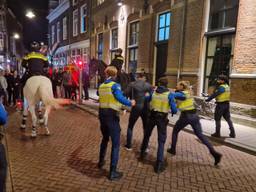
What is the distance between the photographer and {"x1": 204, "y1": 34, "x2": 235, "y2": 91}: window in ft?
29.3

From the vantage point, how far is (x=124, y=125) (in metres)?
7.65

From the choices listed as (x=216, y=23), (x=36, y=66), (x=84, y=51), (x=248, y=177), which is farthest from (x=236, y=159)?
(x=84, y=51)

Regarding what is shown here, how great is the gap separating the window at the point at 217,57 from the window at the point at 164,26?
2.91 meters

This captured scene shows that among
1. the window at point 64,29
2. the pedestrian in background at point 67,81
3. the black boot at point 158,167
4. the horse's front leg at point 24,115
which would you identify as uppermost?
the window at point 64,29

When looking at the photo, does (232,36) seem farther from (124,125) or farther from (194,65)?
(124,125)

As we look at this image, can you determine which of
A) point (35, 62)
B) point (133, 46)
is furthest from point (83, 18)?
point (35, 62)

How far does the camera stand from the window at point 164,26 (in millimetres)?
11916

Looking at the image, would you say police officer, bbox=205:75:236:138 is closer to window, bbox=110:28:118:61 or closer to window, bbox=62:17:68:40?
window, bbox=110:28:118:61

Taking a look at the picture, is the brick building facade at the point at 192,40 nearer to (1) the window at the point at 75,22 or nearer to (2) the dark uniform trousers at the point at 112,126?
(2) the dark uniform trousers at the point at 112,126

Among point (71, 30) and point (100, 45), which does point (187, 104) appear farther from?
point (71, 30)

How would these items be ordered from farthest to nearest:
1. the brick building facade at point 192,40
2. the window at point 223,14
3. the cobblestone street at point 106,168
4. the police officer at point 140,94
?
the window at point 223,14 < the brick building facade at point 192,40 < the police officer at point 140,94 < the cobblestone street at point 106,168

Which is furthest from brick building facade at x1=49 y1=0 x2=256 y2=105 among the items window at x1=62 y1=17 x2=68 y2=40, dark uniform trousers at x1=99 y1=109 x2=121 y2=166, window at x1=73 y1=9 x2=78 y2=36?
window at x1=62 y1=17 x2=68 y2=40

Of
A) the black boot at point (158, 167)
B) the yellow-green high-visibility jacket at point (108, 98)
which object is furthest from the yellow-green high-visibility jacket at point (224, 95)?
the yellow-green high-visibility jacket at point (108, 98)

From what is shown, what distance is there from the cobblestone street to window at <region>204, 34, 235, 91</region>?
4.17m
